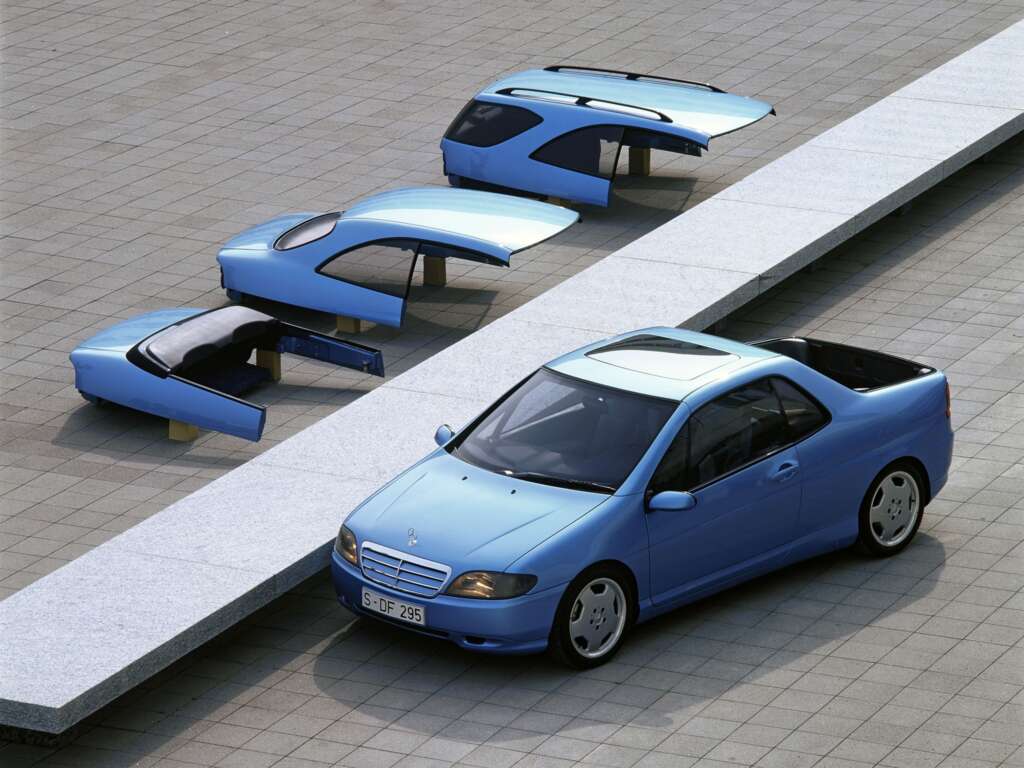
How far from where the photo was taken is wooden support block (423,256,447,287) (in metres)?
16.9

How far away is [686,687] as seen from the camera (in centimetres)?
1012

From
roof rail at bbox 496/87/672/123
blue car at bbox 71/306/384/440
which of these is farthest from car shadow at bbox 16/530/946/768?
roof rail at bbox 496/87/672/123

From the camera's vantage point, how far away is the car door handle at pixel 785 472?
35.3 feet

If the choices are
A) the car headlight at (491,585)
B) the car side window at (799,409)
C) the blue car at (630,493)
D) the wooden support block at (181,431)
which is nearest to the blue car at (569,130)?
the wooden support block at (181,431)

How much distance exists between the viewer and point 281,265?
1589cm

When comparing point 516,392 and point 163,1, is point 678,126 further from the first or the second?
point 163,1

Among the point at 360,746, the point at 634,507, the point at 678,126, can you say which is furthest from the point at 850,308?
the point at 360,746

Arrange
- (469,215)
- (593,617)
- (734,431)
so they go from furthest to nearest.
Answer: (469,215), (734,431), (593,617)

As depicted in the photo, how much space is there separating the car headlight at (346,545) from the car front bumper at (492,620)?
0.40 meters

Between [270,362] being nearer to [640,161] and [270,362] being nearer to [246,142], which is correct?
[640,161]

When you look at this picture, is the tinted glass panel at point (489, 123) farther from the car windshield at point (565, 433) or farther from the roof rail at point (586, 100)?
the car windshield at point (565, 433)

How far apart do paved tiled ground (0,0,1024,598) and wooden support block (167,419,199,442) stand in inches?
4.3

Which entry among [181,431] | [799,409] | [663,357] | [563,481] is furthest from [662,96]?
[563,481]

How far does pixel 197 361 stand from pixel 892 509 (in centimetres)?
538
